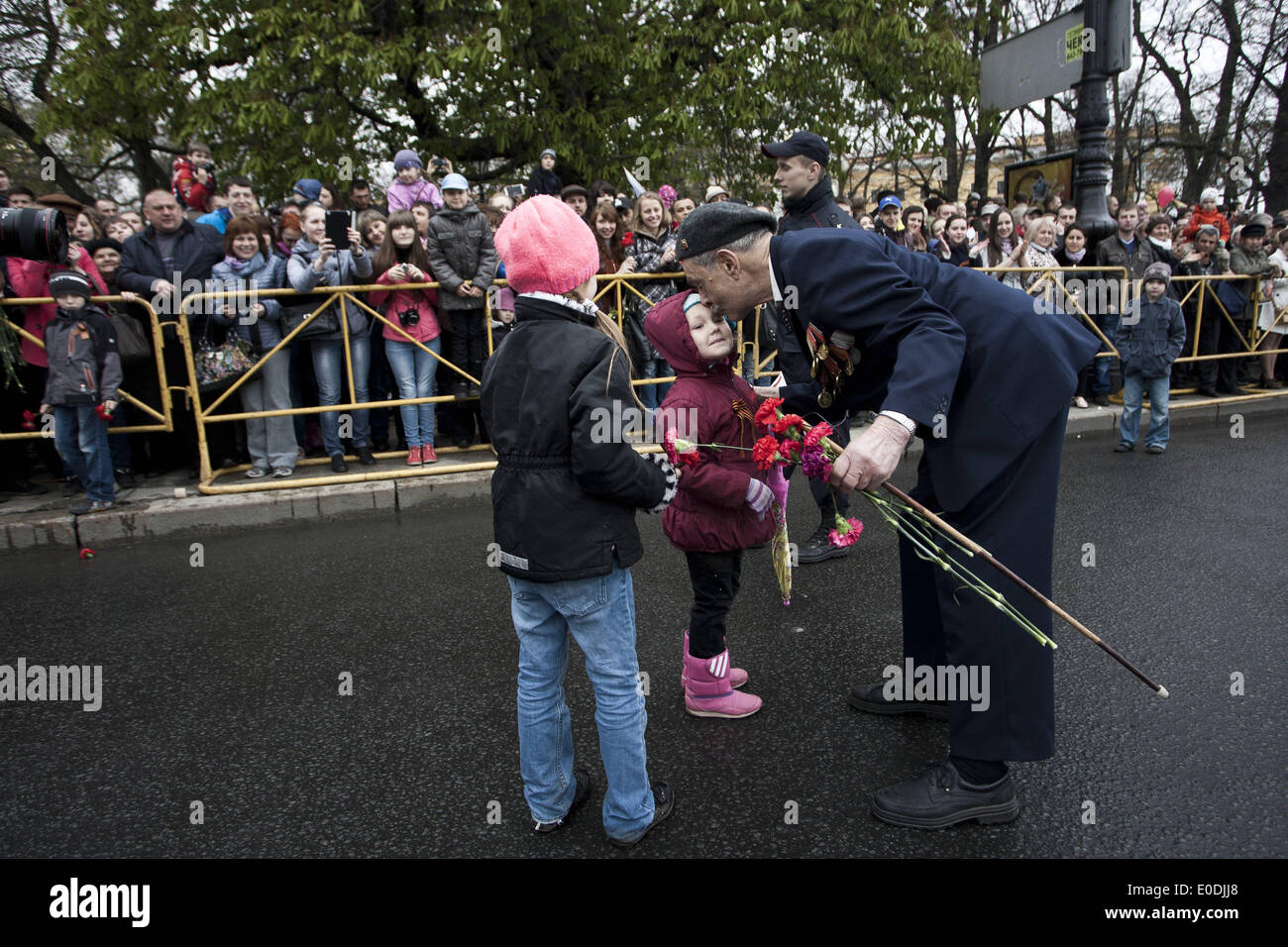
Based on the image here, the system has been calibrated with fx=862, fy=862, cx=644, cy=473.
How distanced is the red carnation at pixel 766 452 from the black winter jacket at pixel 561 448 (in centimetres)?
40

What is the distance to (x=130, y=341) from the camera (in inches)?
259

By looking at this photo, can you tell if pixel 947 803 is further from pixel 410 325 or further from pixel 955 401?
pixel 410 325

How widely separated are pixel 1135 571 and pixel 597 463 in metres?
3.80

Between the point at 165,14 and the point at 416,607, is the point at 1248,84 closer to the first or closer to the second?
the point at 165,14

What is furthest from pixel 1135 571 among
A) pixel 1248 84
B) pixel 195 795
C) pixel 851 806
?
pixel 1248 84

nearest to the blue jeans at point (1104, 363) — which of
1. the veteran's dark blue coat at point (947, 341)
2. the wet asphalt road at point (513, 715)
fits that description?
the wet asphalt road at point (513, 715)

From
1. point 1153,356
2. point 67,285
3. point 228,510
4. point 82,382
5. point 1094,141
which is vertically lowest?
point 228,510

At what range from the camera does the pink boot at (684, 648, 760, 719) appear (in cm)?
334

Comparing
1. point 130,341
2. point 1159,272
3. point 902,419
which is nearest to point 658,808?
point 902,419

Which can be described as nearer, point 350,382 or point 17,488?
point 17,488

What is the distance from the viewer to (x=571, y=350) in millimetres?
2393

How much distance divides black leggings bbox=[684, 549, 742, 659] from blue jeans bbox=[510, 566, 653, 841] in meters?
0.70

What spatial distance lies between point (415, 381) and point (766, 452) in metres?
5.16

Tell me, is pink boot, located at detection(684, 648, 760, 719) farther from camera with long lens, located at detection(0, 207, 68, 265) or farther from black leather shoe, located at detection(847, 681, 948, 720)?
camera with long lens, located at detection(0, 207, 68, 265)
